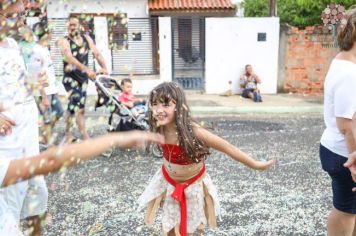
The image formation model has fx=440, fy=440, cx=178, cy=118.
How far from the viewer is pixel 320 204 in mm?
4145

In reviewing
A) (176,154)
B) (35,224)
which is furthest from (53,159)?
(35,224)

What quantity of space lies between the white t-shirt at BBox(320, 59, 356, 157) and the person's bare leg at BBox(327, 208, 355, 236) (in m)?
0.42

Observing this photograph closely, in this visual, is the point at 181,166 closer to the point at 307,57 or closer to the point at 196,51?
the point at 196,51

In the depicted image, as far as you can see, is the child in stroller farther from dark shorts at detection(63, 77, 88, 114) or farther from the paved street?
the paved street

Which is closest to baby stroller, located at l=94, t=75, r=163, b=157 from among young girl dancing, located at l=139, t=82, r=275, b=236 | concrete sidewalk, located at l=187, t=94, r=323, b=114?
young girl dancing, located at l=139, t=82, r=275, b=236

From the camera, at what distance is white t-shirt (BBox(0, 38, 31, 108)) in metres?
2.62

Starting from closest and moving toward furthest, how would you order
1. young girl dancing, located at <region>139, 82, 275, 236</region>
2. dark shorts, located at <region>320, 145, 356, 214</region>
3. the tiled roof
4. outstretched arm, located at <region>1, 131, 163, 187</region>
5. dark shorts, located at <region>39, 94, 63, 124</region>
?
outstretched arm, located at <region>1, 131, 163, 187</region>
dark shorts, located at <region>320, 145, 356, 214</region>
young girl dancing, located at <region>139, 82, 275, 236</region>
dark shorts, located at <region>39, 94, 63, 124</region>
the tiled roof

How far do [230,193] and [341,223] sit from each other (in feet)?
5.45

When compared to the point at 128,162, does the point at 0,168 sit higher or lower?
higher

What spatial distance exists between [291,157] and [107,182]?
2457 millimetres

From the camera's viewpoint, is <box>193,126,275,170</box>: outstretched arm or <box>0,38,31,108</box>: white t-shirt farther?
<box>193,126,275,170</box>: outstretched arm

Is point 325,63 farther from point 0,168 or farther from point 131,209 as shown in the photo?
point 0,168

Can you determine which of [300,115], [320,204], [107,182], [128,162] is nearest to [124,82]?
[128,162]

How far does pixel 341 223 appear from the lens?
2867 millimetres
